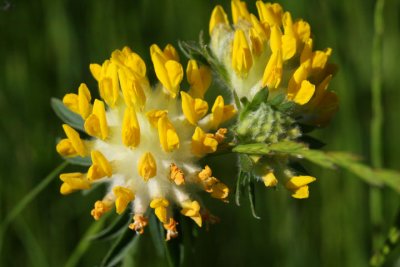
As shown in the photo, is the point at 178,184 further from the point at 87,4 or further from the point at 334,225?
the point at 87,4

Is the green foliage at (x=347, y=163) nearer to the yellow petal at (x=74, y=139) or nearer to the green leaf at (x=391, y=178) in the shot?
the green leaf at (x=391, y=178)

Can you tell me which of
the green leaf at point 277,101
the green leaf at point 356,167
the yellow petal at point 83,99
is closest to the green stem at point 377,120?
the green leaf at point 277,101

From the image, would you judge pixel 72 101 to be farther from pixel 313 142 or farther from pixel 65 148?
pixel 313 142

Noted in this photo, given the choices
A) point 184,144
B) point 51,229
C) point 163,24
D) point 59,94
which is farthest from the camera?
point 163,24

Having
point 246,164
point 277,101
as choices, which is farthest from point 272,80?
point 246,164

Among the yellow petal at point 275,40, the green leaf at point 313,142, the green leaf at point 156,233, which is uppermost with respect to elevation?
the yellow petal at point 275,40

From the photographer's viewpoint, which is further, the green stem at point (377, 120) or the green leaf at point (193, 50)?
the green stem at point (377, 120)

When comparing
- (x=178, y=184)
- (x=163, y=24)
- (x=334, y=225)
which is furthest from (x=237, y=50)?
(x=163, y=24)
